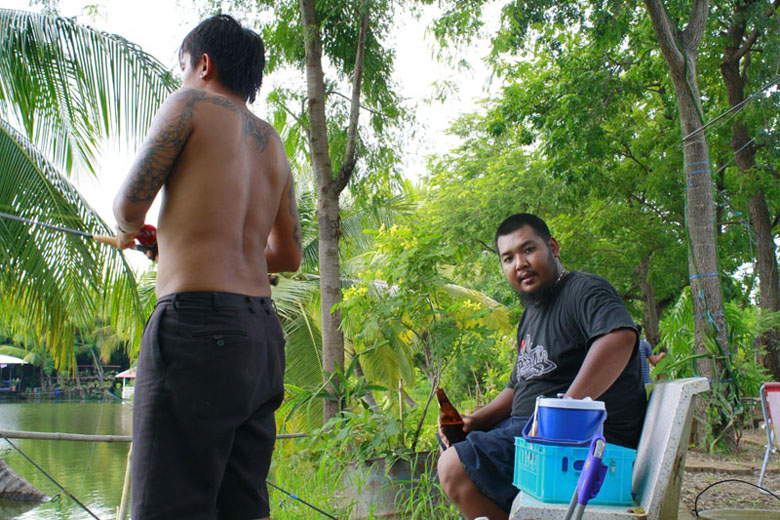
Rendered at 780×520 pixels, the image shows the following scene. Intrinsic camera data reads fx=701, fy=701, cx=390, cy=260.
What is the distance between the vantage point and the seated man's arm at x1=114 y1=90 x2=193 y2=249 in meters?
1.94

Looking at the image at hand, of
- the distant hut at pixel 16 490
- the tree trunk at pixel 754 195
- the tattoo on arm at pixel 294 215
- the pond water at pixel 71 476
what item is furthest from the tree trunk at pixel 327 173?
the distant hut at pixel 16 490

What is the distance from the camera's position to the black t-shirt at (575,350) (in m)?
2.54

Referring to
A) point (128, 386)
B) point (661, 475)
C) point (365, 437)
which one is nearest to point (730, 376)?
point (365, 437)

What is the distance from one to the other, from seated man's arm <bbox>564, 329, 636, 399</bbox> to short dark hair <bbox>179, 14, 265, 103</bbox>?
147cm

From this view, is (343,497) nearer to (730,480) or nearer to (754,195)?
(730,480)

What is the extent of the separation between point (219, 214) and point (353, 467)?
2713 mm

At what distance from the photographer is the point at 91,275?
7.72 metres

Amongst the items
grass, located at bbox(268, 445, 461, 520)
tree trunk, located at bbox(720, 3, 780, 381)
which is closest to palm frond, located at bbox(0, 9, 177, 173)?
grass, located at bbox(268, 445, 461, 520)

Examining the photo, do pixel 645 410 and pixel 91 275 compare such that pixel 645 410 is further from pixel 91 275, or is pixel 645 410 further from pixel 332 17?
pixel 91 275

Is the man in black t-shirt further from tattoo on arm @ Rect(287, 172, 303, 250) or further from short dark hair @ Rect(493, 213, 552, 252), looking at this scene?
tattoo on arm @ Rect(287, 172, 303, 250)

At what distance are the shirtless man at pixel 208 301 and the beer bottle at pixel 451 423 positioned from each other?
1.15 metres

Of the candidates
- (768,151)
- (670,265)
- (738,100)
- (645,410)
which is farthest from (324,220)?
(670,265)

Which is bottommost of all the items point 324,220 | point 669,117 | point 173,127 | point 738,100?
point 173,127

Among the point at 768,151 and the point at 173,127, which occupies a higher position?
the point at 768,151
